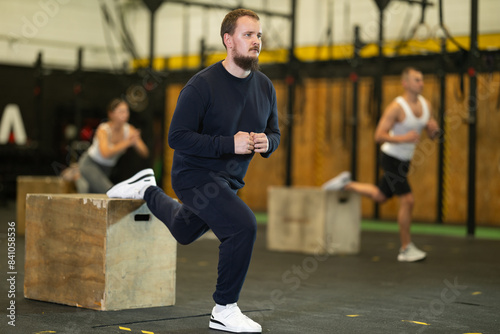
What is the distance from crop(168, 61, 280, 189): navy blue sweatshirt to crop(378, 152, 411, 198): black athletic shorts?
3.01 meters

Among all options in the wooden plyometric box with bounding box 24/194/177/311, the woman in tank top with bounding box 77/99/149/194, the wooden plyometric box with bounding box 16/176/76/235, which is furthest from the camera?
the wooden plyometric box with bounding box 16/176/76/235

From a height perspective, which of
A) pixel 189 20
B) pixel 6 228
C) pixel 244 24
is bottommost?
pixel 6 228

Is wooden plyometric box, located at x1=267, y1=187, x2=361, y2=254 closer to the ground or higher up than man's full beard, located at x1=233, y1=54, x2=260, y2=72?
closer to the ground

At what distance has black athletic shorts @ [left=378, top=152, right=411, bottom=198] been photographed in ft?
20.7

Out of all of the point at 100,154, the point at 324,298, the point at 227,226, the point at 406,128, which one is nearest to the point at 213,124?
the point at 227,226

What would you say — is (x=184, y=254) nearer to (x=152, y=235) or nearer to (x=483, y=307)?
(x=152, y=235)

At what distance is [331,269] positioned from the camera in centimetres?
581

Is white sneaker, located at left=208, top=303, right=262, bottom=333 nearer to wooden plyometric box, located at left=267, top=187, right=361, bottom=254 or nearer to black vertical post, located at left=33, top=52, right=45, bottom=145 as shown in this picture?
wooden plyometric box, located at left=267, top=187, right=361, bottom=254

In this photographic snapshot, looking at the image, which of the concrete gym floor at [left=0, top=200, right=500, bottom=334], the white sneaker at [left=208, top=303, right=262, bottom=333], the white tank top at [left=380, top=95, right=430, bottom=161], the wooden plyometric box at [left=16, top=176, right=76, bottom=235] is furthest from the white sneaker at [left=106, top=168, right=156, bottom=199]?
the wooden plyometric box at [left=16, top=176, right=76, bottom=235]

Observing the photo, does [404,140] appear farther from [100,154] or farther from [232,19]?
[232,19]

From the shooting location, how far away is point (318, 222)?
6914 millimetres

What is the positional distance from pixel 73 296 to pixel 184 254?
2.71m

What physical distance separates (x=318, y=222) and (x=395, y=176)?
0.95 m

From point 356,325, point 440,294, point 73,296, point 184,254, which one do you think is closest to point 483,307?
point 440,294
